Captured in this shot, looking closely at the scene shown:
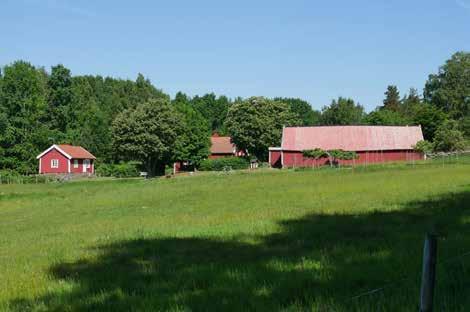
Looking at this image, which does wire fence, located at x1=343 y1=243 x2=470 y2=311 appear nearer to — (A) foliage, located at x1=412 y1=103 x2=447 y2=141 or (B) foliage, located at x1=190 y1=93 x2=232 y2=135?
(A) foliage, located at x1=412 y1=103 x2=447 y2=141

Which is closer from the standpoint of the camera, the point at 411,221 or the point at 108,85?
the point at 411,221

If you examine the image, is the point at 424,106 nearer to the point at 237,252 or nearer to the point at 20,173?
the point at 20,173

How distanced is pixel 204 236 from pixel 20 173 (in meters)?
78.8

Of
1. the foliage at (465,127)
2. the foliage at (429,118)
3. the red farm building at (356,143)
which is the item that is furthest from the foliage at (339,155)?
the foliage at (429,118)

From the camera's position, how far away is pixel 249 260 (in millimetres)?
9367

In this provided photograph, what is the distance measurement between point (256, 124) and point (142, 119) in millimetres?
22609

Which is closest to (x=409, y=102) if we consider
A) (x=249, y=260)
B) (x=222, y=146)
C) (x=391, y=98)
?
(x=391, y=98)

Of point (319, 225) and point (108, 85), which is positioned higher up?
point (108, 85)

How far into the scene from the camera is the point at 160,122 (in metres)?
78.7

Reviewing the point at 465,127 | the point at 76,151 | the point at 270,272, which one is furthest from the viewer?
the point at 465,127

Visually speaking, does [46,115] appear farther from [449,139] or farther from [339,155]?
[449,139]

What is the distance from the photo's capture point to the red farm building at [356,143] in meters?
79.2

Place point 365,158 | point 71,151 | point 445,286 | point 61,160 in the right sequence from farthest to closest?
point 71,151
point 61,160
point 365,158
point 445,286

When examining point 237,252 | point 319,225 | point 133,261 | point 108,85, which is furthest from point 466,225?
point 108,85
